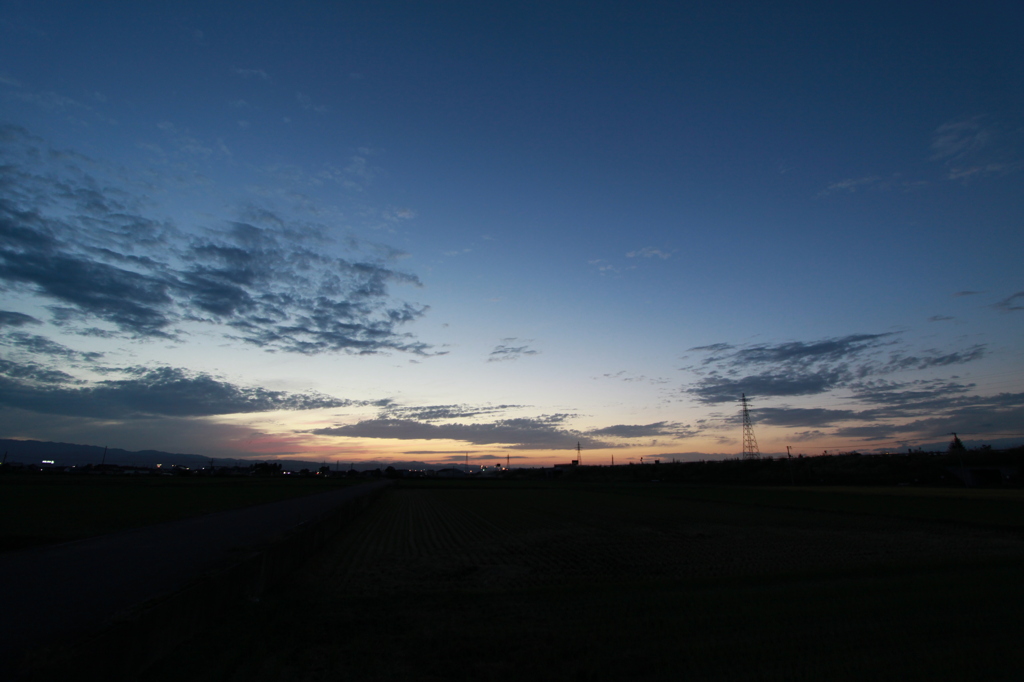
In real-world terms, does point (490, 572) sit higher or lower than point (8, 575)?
lower

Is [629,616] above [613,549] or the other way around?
above

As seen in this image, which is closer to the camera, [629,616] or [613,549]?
[629,616]

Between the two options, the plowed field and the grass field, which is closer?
the grass field

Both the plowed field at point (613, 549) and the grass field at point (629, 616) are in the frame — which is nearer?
the grass field at point (629, 616)

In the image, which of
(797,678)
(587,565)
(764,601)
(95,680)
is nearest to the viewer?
(95,680)

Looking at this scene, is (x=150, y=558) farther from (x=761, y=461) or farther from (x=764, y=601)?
(x=761, y=461)

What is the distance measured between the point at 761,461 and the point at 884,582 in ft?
383

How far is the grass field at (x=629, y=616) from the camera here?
6.13 meters

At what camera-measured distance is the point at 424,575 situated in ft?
40.3

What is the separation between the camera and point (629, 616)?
8.32 m

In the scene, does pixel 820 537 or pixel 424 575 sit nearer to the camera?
pixel 424 575

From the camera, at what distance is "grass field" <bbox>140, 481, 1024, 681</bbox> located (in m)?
6.13

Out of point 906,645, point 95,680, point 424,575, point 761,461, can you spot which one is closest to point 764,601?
point 906,645

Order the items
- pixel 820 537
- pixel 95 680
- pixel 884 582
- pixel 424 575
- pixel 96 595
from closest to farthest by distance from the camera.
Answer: pixel 95 680, pixel 96 595, pixel 884 582, pixel 424 575, pixel 820 537
